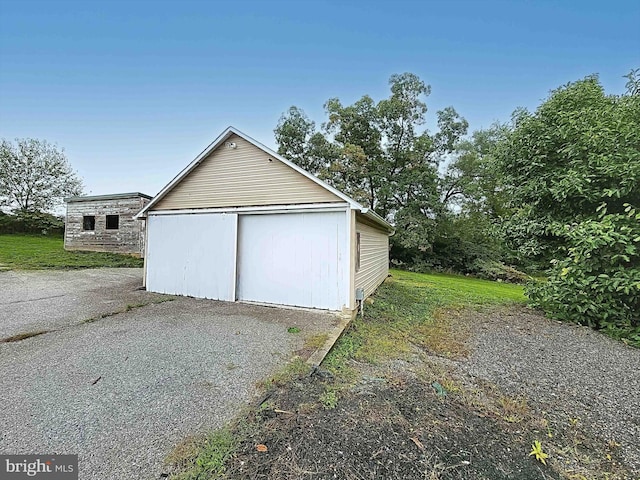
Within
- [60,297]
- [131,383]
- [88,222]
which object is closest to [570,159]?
[131,383]

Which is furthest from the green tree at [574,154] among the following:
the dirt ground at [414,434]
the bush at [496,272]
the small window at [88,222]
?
the small window at [88,222]

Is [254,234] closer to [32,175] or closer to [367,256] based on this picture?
[367,256]

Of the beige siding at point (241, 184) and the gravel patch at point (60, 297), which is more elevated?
the beige siding at point (241, 184)

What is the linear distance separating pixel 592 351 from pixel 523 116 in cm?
614

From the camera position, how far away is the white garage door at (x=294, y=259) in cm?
621

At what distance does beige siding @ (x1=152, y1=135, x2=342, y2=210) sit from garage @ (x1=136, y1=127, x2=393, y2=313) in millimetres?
24

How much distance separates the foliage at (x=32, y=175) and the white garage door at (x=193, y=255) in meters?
23.0

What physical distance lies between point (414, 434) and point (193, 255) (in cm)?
676

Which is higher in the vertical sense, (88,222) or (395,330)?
(88,222)

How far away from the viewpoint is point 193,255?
7613 millimetres

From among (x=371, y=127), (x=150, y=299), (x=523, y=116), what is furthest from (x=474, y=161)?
(x=150, y=299)

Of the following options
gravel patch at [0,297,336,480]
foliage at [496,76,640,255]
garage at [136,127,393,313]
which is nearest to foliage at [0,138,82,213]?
garage at [136,127,393,313]

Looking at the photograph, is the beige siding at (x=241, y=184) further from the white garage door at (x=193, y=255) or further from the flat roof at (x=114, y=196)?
the flat roof at (x=114, y=196)

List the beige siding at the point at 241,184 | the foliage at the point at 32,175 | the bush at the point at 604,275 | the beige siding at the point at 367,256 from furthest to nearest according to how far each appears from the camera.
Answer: the foliage at the point at 32,175 → the beige siding at the point at 367,256 → the beige siding at the point at 241,184 → the bush at the point at 604,275
